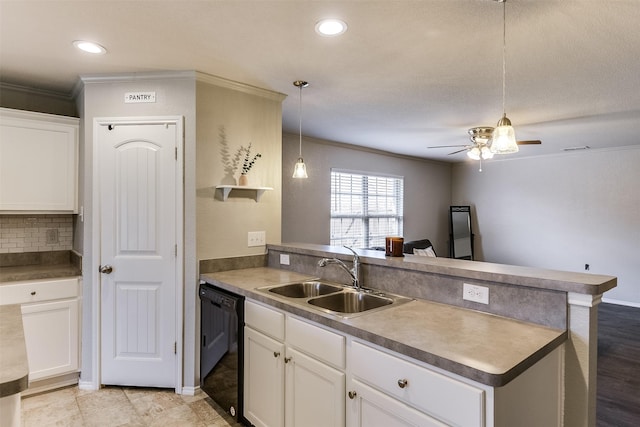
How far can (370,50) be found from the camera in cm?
224

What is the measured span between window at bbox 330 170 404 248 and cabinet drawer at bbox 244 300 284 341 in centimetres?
327

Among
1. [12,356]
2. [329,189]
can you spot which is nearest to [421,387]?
[12,356]

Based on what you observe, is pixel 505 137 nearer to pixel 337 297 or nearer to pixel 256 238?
pixel 337 297

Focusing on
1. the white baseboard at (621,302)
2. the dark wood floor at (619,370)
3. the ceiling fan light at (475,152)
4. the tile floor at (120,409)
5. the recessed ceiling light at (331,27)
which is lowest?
the dark wood floor at (619,370)

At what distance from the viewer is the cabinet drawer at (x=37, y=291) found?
2488 mm

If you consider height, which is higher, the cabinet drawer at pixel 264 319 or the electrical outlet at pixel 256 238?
the electrical outlet at pixel 256 238

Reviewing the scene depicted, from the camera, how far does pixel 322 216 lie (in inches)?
205

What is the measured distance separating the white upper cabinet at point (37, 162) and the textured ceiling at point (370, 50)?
Answer: 0.35 m

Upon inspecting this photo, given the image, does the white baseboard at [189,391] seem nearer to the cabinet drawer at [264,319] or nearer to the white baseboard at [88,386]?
the white baseboard at [88,386]

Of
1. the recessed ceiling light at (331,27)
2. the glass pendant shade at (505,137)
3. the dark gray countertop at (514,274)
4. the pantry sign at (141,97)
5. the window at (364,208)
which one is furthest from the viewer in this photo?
the window at (364,208)

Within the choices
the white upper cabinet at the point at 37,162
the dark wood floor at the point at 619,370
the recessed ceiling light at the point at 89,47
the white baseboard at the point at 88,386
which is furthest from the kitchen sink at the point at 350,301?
the white upper cabinet at the point at 37,162

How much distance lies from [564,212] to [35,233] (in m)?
7.27

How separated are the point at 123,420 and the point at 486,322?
230 cm

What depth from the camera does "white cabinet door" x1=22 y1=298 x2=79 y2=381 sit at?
2557 millimetres
